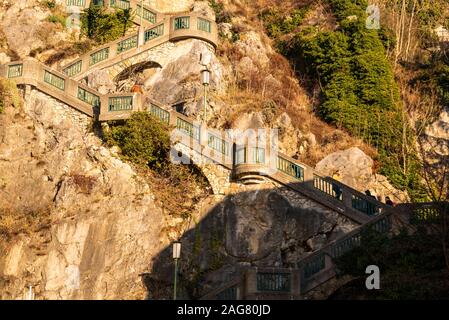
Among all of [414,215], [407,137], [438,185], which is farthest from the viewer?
[407,137]

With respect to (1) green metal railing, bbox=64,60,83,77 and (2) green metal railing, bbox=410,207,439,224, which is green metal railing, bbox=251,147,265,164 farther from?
(1) green metal railing, bbox=64,60,83,77

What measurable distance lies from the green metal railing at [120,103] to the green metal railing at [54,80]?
1.98 meters

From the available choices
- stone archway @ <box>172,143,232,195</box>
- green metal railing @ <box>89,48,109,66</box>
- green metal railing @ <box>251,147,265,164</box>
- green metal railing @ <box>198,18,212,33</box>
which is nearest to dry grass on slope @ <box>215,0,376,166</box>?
green metal railing @ <box>198,18,212,33</box>

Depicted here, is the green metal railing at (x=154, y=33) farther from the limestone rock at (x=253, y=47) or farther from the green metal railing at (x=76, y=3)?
the green metal railing at (x=76, y=3)

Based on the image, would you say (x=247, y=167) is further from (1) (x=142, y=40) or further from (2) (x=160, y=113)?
(1) (x=142, y=40)

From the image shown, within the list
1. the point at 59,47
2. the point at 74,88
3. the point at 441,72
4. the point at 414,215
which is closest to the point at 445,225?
the point at 414,215

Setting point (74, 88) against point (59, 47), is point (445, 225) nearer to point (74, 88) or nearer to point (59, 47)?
point (74, 88)

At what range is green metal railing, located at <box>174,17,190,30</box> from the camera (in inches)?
1580

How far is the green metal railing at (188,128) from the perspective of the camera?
1289 inches

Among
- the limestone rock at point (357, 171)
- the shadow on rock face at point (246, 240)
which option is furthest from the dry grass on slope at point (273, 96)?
the shadow on rock face at point (246, 240)

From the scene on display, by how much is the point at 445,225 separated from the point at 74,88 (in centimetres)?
1357

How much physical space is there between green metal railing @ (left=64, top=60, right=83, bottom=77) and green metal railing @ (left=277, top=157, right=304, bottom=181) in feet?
36.3
